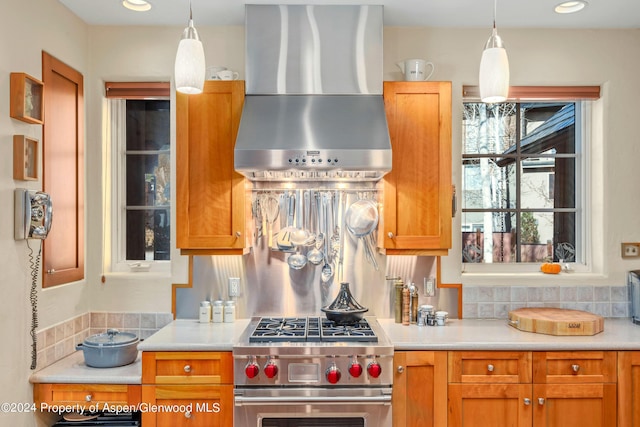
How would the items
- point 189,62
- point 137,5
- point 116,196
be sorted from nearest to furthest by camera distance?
point 189,62 → point 137,5 → point 116,196

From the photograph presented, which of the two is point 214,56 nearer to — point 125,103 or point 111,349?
point 125,103

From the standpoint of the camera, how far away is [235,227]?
2.69 meters

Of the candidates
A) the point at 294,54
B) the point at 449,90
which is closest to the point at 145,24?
the point at 294,54

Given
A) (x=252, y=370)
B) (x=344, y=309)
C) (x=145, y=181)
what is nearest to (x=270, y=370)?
(x=252, y=370)

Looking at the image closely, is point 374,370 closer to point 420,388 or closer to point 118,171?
point 420,388

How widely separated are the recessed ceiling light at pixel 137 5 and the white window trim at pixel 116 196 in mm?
590

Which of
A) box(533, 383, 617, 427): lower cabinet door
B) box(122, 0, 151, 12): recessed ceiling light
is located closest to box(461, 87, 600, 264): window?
box(533, 383, 617, 427): lower cabinet door

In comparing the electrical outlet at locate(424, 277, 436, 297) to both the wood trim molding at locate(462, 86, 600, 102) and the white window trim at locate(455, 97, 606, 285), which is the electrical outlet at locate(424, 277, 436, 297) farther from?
the wood trim molding at locate(462, 86, 600, 102)

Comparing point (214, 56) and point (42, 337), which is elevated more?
point (214, 56)

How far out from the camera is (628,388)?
7.92 ft

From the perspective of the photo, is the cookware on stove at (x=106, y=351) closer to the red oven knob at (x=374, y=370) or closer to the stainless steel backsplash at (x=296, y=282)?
the stainless steel backsplash at (x=296, y=282)

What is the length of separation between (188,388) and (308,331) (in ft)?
2.03

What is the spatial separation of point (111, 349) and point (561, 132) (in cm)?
284

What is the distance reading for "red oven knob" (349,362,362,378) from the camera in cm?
230
